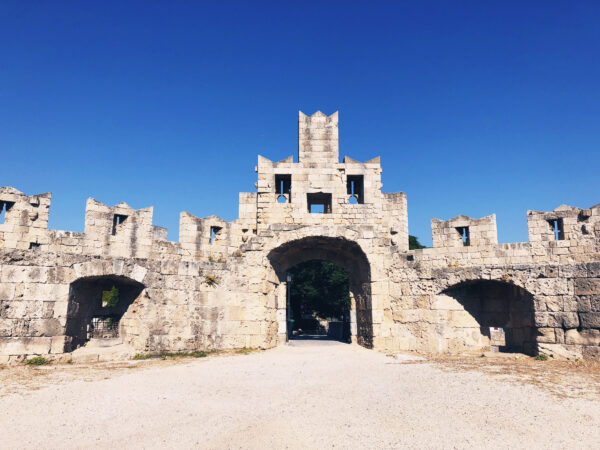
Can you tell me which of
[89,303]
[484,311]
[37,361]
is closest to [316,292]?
[484,311]

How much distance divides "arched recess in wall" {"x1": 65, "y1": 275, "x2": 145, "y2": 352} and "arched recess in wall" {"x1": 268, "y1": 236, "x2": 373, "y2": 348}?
4.29m

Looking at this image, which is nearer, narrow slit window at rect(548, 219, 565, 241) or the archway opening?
narrow slit window at rect(548, 219, 565, 241)

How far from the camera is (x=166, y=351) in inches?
455

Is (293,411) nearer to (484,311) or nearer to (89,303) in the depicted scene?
(89,303)

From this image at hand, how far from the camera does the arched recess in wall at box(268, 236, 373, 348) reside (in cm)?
1377

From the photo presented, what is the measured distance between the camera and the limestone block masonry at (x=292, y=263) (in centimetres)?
1079

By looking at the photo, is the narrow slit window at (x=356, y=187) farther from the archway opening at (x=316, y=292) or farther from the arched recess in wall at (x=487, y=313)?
the archway opening at (x=316, y=292)

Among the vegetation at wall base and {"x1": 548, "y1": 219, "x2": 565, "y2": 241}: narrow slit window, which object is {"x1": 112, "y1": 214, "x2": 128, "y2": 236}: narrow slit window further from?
the vegetation at wall base

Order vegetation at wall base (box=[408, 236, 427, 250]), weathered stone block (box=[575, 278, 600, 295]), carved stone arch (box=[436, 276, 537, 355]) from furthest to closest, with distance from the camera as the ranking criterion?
vegetation at wall base (box=[408, 236, 427, 250])
carved stone arch (box=[436, 276, 537, 355])
weathered stone block (box=[575, 278, 600, 295])

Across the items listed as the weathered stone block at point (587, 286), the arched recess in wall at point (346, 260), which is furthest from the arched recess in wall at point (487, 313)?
the arched recess in wall at point (346, 260)

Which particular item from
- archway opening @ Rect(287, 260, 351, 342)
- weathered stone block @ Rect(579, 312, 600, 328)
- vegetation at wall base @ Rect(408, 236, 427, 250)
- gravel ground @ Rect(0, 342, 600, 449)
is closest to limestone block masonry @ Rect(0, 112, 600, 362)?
weathered stone block @ Rect(579, 312, 600, 328)

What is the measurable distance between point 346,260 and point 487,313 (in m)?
4.84

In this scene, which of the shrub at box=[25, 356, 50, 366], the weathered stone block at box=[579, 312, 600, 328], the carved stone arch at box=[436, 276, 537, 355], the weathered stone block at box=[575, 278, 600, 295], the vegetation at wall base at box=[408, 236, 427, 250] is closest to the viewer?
the shrub at box=[25, 356, 50, 366]

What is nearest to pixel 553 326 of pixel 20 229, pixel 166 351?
pixel 166 351
